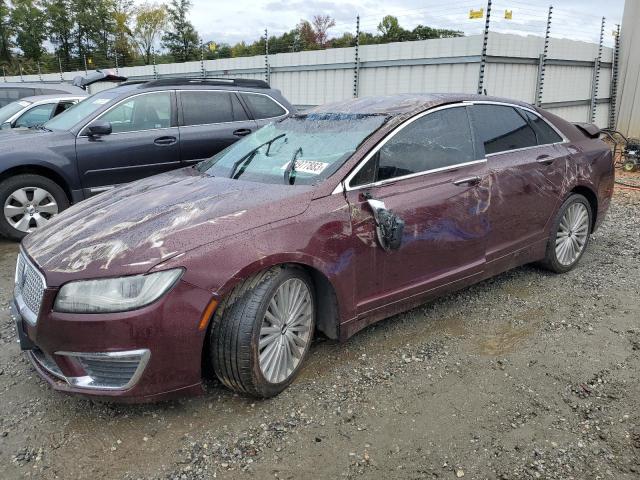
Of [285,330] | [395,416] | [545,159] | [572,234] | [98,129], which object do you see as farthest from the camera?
[98,129]

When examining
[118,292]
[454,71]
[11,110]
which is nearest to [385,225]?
[118,292]

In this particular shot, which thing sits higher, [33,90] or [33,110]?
[33,90]

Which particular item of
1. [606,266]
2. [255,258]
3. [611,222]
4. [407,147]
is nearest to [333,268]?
[255,258]

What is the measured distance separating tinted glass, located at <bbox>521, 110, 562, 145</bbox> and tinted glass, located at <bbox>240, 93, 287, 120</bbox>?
3.64 metres

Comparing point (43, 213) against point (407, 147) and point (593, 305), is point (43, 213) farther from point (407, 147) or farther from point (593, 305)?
point (593, 305)

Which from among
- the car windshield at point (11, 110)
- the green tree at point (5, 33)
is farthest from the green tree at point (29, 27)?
the car windshield at point (11, 110)

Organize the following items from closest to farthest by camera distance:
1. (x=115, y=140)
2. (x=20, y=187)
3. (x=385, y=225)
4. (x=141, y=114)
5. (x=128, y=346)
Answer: (x=128, y=346), (x=385, y=225), (x=20, y=187), (x=115, y=140), (x=141, y=114)

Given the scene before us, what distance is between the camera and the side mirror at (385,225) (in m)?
2.99

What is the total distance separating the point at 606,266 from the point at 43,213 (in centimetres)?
583

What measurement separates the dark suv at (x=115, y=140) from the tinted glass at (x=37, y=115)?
2261mm

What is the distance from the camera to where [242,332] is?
2.51m

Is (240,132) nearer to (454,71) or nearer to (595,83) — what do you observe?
(454,71)

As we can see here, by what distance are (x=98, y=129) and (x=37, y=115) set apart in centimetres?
345

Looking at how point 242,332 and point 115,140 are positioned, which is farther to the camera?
point 115,140
